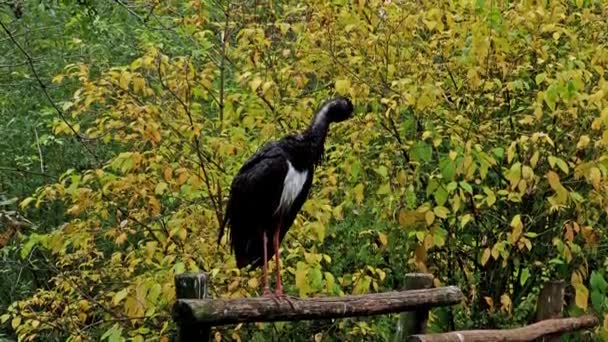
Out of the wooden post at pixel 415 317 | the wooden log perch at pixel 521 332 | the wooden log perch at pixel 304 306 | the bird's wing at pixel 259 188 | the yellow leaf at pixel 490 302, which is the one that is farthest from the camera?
the yellow leaf at pixel 490 302

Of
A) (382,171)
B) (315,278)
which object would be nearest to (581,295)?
(382,171)

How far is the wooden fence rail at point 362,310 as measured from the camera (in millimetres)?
2963

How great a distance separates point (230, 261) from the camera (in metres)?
4.70

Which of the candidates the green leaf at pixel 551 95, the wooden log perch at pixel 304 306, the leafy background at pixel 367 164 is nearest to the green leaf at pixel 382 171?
the leafy background at pixel 367 164

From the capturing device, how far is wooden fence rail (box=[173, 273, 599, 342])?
9.72 ft

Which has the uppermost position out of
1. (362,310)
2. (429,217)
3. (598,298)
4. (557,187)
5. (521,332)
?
(557,187)

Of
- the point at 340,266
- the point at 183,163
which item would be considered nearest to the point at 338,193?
the point at 340,266

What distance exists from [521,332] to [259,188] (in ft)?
5.40

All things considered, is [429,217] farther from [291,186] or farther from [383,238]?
[291,186]

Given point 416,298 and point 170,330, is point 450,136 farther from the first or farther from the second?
point 170,330

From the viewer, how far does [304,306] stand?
3.31m

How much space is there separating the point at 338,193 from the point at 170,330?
3.59ft

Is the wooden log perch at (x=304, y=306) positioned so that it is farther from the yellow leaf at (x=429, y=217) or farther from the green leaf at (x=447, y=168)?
the green leaf at (x=447, y=168)

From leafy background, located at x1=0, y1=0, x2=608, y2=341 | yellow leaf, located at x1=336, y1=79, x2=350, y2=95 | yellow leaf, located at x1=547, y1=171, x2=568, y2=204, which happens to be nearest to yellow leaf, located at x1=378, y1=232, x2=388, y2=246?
leafy background, located at x1=0, y1=0, x2=608, y2=341
